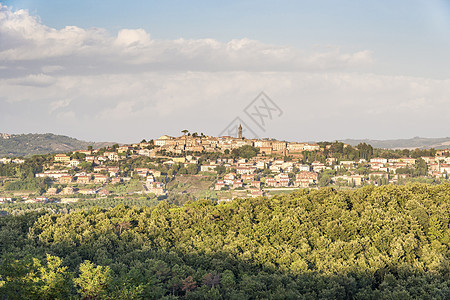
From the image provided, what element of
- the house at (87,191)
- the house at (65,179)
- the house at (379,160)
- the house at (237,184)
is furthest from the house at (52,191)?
the house at (379,160)

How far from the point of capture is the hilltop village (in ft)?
280

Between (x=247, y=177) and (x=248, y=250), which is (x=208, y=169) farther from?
(x=248, y=250)

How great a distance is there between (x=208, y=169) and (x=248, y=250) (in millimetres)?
81633

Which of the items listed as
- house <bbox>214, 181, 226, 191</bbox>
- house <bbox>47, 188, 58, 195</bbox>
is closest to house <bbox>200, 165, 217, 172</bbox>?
house <bbox>214, 181, 226, 191</bbox>

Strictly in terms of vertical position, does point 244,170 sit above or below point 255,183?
above

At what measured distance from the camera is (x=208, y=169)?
4040 inches

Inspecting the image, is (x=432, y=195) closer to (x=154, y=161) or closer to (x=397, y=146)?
(x=154, y=161)

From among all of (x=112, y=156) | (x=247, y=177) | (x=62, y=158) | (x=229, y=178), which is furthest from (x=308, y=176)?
(x=62, y=158)

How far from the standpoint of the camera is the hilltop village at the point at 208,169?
280 feet

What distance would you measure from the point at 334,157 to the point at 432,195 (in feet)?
253

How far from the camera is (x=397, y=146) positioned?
616 feet

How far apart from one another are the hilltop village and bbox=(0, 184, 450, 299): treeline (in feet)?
158

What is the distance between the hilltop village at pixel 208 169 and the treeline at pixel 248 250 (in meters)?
48.3

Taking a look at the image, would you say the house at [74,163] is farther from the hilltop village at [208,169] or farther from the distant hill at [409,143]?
the distant hill at [409,143]
